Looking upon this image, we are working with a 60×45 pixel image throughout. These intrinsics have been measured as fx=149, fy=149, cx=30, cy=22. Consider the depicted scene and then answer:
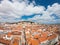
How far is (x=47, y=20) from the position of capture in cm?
305

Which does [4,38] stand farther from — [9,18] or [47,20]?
[47,20]

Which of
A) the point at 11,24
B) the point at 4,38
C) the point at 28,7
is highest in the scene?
the point at 28,7

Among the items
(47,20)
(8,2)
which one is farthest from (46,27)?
(8,2)

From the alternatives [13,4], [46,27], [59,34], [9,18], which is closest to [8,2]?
[13,4]

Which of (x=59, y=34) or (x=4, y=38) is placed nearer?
(x=4, y=38)

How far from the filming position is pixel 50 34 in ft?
9.89

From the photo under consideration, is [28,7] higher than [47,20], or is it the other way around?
[28,7]

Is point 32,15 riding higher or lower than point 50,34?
higher

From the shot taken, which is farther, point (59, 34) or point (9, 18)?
point (59, 34)

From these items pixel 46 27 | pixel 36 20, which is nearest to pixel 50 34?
pixel 46 27

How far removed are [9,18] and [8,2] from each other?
0.30 m

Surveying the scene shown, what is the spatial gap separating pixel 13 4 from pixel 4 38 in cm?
67

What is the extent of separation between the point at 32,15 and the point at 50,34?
53 cm

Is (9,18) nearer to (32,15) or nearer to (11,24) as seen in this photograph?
(11,24)
